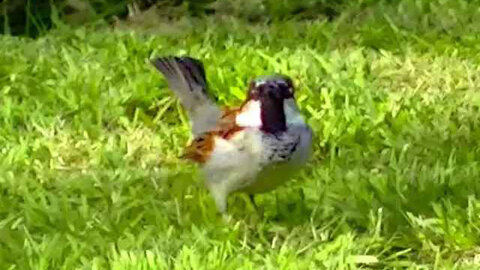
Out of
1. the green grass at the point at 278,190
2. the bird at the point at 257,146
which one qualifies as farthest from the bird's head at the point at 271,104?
the green grass at the point at 278,190

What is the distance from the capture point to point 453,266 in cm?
452

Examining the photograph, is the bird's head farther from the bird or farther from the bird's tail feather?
the bird's tail feather

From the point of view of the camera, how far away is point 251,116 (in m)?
4.85

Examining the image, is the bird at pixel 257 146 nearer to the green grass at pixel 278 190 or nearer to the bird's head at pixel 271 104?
the bird's head at pixel 271 104

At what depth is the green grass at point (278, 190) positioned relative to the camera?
4660 mm

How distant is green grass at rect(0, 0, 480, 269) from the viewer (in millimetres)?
4660

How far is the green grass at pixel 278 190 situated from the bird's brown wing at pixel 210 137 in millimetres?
189

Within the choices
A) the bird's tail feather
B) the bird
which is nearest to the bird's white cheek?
the bird

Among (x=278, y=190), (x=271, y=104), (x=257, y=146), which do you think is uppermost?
(x=271, y=104)

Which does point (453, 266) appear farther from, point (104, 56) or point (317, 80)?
point (104, 56)

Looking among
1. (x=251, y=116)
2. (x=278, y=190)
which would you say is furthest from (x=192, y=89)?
(x=251, y=116)

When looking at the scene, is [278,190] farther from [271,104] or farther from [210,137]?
[271,104]

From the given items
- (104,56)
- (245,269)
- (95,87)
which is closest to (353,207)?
(245,269)

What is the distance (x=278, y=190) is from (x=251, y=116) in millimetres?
458
